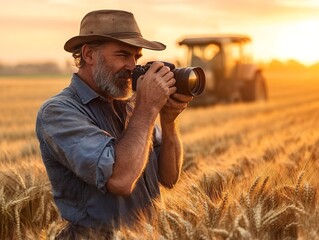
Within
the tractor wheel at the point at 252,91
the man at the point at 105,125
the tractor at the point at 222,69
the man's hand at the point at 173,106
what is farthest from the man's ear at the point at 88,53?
the tractor wheel at the point at 252,91

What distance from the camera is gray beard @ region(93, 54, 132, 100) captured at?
2.88m

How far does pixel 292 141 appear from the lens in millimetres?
6074

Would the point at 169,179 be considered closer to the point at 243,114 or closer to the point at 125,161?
the point at 125,161

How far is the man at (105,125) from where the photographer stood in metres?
2.61

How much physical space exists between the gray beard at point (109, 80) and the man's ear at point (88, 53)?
54 millimetres

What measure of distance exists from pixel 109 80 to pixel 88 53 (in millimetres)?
167

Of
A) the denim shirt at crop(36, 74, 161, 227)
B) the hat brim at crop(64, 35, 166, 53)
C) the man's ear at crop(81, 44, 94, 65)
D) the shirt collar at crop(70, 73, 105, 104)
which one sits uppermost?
the hat brim at crop(64, 35, 166, 53)

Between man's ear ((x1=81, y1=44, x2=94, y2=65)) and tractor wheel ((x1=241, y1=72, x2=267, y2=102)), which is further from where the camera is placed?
tractor wheel ((x1=241, y1=72, x2=267, y2=102))

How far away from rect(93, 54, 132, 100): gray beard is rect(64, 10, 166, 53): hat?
3.9 inches

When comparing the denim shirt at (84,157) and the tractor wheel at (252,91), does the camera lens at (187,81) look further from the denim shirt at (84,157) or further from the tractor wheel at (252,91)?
the tractor wheel at (252,91)

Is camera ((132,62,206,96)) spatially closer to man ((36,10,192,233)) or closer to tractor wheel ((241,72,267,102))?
man ((36,10,192,233))

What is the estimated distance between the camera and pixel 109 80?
288 cm

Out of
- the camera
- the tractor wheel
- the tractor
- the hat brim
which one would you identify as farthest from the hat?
the tractor wheel

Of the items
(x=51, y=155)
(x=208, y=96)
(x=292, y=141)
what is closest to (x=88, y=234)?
(x=51, y=155)
